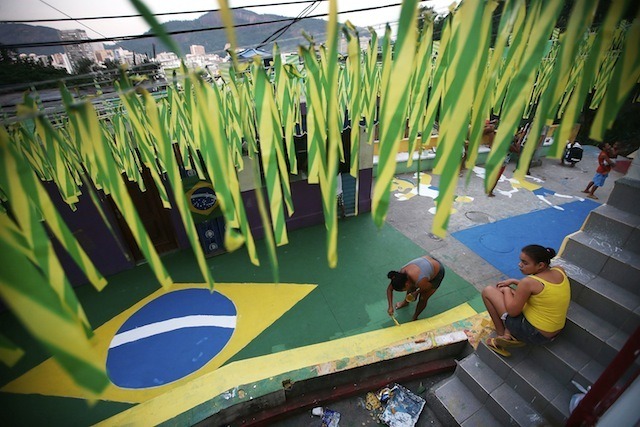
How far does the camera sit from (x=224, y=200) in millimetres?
1604

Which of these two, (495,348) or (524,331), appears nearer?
(524,331)

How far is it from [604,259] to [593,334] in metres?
0.78

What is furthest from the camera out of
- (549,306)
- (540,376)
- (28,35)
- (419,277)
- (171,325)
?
(28,35)

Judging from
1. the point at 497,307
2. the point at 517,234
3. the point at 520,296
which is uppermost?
the point at 520,296

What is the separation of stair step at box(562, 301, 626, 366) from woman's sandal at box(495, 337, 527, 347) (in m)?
0.43

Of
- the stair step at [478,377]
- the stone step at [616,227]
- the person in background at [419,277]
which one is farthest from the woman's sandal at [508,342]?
the stone step at [616,227]

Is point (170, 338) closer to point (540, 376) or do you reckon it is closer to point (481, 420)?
point (481, 420)

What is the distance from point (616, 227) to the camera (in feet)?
9.52

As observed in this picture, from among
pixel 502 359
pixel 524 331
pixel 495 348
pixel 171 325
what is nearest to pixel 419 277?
pixel 495 348

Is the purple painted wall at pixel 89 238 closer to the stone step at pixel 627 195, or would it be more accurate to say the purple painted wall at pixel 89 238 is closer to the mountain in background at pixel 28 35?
the mountain in background at pixel 28 35

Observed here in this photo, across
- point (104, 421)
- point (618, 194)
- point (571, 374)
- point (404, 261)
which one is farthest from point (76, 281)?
point (618, 194)

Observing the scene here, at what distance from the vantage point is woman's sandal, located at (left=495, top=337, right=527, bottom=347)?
3110mm

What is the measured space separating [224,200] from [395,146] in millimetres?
1008

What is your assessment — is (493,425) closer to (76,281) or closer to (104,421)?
(104,421)
